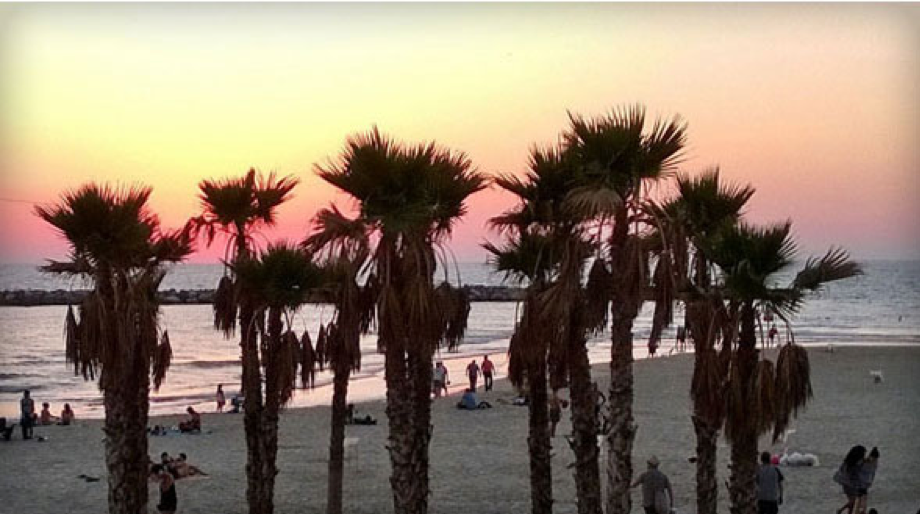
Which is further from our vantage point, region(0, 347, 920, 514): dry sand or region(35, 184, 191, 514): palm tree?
region(0, 347, 920, 514): dry sand

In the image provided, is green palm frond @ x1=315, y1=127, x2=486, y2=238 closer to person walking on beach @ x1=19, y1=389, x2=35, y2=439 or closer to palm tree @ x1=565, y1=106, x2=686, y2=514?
palm tree @ x1=565, y1=106, x2=686, y2=514

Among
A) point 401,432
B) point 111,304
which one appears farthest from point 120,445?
point 401,432

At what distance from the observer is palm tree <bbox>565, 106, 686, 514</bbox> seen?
11875mm

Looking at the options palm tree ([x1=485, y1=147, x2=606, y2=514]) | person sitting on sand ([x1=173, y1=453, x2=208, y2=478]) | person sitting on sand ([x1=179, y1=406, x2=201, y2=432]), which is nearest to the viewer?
palm tree ([x1=485, y1=147, x2=606, y2=514])

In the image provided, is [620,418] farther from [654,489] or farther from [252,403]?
[252,403]

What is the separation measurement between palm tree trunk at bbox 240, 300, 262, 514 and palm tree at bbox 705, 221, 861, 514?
19.7 feet

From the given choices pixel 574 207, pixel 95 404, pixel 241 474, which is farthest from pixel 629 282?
pixel 95 404

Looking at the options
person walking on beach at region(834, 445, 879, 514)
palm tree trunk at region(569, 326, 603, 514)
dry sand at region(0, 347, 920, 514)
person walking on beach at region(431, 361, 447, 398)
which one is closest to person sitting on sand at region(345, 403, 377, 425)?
dry sand at region(0, 347, 920, 514)

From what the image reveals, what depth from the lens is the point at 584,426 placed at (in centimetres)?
1324

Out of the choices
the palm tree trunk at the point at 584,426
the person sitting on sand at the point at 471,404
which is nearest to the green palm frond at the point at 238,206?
the palm tree trunk at the point at 584,426

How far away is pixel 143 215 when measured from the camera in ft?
44.0

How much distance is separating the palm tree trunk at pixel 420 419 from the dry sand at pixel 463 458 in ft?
16.9

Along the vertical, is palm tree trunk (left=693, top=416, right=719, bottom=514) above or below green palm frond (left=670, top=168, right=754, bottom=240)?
below

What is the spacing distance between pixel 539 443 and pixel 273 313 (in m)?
3.74
